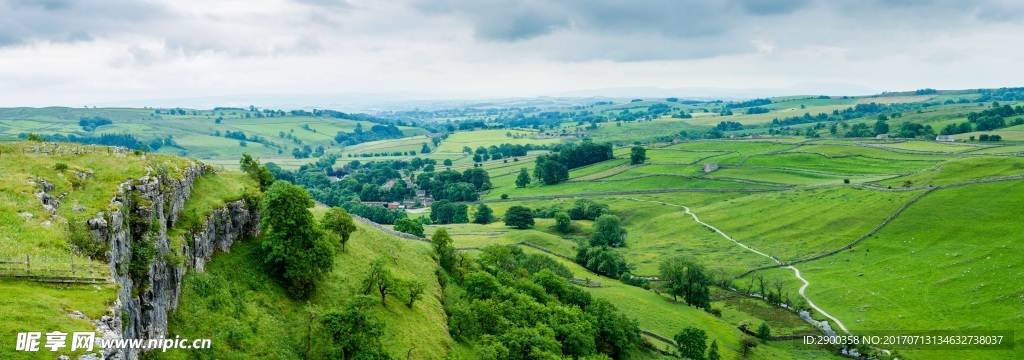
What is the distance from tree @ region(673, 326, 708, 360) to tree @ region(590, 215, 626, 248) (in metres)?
56.8

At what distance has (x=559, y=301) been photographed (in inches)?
3017

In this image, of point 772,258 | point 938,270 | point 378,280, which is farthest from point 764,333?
point 378,280

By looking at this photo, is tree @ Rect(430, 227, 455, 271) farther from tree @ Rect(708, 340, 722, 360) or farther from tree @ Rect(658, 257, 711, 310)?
tree @ Rect(658, 257, 711, 310)

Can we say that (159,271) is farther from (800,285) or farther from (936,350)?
(800,285)

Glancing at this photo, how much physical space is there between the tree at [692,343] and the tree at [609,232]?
56842mm

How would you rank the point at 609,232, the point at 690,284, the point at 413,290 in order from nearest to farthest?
the point at 413,290, the point at 690,284, the point at 609,232

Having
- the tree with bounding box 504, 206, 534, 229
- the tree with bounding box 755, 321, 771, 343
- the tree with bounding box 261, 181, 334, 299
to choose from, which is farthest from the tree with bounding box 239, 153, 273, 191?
the tree with bounding box 504, 206, 534, 229

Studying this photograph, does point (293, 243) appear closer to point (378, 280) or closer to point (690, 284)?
point (378, 280)

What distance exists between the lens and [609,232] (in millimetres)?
134000

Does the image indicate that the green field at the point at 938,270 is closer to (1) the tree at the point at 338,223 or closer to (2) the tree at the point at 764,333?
(2) the tree at the point at 764,333

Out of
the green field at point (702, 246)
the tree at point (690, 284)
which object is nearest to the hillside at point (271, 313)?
the green field at point (702, 246)

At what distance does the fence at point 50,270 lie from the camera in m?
26.9

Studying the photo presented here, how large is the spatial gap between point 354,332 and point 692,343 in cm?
4433

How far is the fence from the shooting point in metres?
26.9
